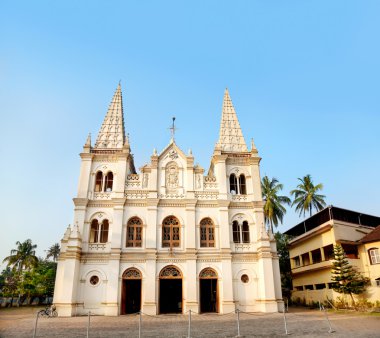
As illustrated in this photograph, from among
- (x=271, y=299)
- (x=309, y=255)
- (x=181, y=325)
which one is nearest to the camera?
(x=181, y=325)

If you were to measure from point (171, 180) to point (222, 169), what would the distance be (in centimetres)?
437

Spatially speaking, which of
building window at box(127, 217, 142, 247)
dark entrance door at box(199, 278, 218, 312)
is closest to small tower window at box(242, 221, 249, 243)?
dark entrance door at box(199, 278, 218, 312)

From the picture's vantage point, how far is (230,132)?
96.9 ft

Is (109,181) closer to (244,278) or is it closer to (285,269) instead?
(244,278)

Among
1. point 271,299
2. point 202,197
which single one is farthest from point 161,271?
point 271,299

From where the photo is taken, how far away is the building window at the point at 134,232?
2405cm

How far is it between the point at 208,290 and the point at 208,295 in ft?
1.31

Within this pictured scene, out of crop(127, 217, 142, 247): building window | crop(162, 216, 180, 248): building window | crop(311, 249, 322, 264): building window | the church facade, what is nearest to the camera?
the church facade

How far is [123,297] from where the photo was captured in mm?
22578

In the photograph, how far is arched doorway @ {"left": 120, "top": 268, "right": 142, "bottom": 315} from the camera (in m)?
22.7

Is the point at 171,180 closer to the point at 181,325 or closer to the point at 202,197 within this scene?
the point at 202,197

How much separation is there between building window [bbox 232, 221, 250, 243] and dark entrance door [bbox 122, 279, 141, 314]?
816 cm

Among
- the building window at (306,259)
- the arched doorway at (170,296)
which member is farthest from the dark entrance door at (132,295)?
the building window at (306,259)

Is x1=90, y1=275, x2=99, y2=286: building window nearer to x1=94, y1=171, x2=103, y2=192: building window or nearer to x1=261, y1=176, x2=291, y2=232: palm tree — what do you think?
x1=94, y1=171, x2=103, y2=192: building window
